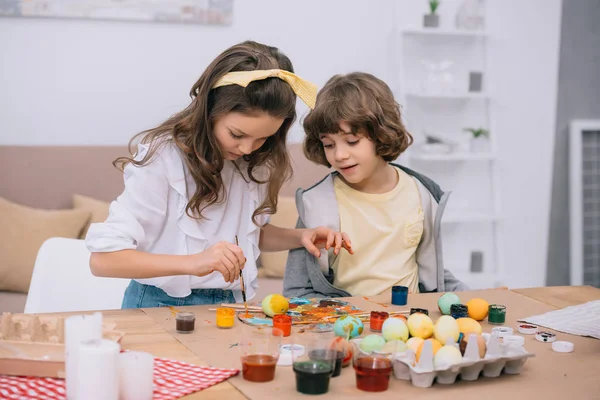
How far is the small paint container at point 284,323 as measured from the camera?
155cm

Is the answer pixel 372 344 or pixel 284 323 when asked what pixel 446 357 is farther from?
pixel 284 323

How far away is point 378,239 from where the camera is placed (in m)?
2.25

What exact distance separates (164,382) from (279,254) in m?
2.35

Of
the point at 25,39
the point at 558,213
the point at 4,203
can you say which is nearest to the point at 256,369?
the point at 4,203

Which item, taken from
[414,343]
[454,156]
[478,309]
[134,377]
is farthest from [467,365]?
[454,156]

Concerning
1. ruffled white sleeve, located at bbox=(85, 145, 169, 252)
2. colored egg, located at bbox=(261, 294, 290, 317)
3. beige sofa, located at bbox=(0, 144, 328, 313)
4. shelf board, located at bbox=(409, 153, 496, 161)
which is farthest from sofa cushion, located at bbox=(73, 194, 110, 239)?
colored egg, located at bbox=(261, 294, 290, 317)

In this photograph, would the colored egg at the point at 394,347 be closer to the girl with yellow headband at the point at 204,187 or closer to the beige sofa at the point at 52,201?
the girl with yellow headband at the point at 204,187

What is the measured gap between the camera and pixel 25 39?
3760mm

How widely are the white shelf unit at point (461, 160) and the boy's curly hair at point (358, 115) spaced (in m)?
2.05

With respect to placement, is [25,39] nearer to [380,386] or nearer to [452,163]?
[452,163]

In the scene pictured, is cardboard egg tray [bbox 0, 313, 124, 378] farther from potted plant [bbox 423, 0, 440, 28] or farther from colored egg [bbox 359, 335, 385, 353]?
potted plant [bbox 423, 0, 440, 28]

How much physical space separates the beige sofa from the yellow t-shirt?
122cm

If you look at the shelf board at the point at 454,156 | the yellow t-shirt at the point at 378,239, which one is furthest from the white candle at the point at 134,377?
the shelf board at the point at 454,156

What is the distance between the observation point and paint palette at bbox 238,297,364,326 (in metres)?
1.65
